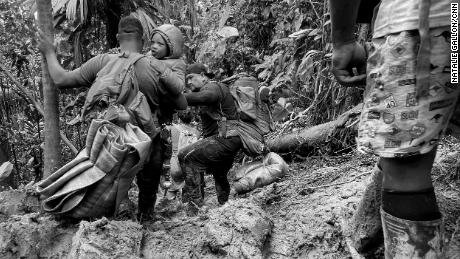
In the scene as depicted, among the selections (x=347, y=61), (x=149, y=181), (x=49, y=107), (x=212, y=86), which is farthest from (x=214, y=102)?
(x=347, y=61)

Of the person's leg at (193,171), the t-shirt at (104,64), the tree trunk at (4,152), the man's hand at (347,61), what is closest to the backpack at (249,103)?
the person's leg at (193,171)

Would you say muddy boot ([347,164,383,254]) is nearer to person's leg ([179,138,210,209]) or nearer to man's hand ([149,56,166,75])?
man's hand ([149,56,166,75])

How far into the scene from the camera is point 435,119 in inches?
66.1

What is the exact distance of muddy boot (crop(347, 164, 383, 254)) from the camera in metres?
2.43

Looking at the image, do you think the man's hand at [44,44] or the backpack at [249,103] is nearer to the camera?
the man's hand at [44,44]

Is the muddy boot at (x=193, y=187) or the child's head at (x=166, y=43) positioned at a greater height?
the child's head at (x=166, y=43)

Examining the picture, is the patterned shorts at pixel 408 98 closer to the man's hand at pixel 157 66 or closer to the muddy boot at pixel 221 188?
the man's hand at pixel 157 66

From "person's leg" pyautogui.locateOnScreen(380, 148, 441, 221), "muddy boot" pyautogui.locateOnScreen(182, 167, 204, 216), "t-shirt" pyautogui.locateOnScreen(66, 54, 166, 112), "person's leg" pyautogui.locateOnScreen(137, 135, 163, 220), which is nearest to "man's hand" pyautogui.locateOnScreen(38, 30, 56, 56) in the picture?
"t-shirt" pyautogui.locateOnScreen(66, 54, 166, 112)

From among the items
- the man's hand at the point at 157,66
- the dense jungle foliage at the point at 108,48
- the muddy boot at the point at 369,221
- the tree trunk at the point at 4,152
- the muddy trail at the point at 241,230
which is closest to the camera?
the muddy boot at the point at 369,221

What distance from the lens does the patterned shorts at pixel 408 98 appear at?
1.64 metres

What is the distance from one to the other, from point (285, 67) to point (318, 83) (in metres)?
1.32

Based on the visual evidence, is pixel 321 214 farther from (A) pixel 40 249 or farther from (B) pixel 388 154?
(A) pixel 40 249

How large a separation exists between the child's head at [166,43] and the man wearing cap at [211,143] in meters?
0.52

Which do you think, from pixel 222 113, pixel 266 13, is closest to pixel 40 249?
pixel 222 113
